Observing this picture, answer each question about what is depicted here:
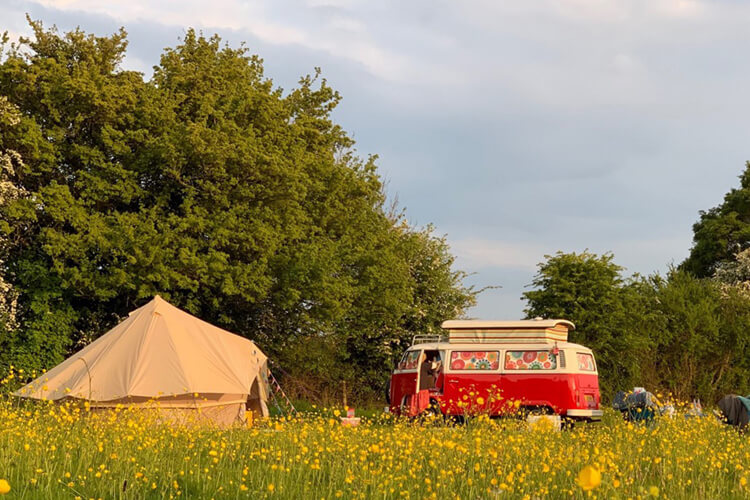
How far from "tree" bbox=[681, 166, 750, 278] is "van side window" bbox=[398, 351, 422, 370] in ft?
87.3

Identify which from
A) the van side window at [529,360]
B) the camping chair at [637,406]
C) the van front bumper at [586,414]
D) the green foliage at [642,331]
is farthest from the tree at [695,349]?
the camping chair at [637,406]

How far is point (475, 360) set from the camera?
18688 mm

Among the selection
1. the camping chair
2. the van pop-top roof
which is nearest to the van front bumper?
the van pop-top roof

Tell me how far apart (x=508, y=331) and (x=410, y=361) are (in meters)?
2.41

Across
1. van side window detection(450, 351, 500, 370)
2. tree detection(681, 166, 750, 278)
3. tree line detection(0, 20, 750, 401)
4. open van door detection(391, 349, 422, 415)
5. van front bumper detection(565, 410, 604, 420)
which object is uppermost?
tree detection(681, 166, 750, 278)

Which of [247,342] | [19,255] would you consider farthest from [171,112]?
[247,342]

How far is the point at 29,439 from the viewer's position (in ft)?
29.2

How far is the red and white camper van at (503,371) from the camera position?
59.0 feet

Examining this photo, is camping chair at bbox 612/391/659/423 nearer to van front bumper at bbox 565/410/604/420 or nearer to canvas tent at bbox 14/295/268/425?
van front bumper at bbox 565/410/604/420

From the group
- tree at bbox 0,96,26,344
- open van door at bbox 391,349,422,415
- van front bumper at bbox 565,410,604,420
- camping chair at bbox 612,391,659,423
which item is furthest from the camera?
tree at bbox 0,96,26,344

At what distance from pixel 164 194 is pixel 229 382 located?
9.27 metres

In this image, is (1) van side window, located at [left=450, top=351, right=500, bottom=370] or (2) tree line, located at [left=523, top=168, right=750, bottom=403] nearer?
(1) van side window, located at [left=450, top=351, right=500, bottom=370]

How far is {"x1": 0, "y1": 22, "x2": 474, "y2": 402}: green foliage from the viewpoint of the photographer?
2358 centimetres

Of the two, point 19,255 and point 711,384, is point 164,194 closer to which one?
point 19,255
